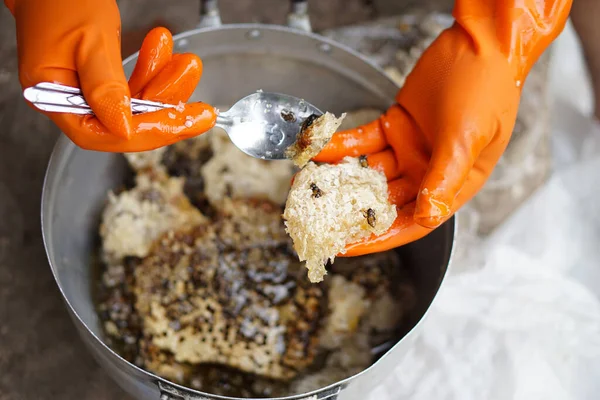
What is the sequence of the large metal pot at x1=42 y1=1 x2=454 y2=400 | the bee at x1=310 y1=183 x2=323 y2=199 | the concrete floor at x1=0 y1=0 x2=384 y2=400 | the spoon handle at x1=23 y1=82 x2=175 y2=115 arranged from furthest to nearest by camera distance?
the concrete floor at x1=0 y1=0 x2=384 y2=400 → the large metal pot at x1=42 y1=1 x2=454 y2=400 → the bee at x1=310 y1=183 x2=323 y2=199 → the spoon handle at x1=23 y1=82 x2=175 y2=115

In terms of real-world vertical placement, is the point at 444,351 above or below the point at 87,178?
Answer: below

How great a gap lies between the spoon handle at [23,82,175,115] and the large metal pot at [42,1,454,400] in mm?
196

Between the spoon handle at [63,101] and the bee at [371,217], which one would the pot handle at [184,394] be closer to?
the bee at [371,217]

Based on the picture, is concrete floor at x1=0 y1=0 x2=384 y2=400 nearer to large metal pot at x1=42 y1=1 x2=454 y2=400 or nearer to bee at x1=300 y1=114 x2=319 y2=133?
large metal pot at x1=42 y1=1 x2=454 y2=400

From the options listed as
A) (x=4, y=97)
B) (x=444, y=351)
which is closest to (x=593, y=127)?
(x=444, y=351)

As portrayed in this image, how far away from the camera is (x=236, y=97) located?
1.01 metres

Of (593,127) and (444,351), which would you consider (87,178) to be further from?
(593,127)

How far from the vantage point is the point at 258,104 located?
0.70 metres

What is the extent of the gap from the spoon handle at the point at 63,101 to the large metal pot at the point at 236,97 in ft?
0.64

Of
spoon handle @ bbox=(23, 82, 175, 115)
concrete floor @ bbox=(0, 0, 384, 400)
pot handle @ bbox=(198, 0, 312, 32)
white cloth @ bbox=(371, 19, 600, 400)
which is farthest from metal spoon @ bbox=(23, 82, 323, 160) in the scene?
concrete floor @ bbox=(0, 0, 384, 400)

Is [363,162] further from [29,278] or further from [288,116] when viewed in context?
[29,278]

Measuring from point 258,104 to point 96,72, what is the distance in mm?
199

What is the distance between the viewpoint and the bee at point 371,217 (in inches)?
24.8

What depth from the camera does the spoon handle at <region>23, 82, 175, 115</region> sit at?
55 cm
